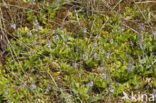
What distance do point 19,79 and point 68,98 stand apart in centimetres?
63

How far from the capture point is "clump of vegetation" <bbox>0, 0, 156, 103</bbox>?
2838 mm

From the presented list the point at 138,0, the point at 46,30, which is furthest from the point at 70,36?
the point at 138,0

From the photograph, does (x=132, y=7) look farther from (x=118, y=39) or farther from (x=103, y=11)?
(x=118, y=39)

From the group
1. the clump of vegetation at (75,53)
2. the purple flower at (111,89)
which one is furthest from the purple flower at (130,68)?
the purple flower at (111,89)

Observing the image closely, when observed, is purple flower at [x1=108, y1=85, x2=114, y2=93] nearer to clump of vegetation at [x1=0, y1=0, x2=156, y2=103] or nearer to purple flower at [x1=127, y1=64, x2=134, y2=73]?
clump of vegetation at [x1=0, y1=0, x2=156, y2=103]

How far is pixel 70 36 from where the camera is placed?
346cm

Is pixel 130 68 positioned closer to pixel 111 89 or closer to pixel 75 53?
pixel 111 89

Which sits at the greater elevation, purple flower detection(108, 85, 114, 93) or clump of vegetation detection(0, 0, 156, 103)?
clump of vegetation detection(0, 0, 156, 103)

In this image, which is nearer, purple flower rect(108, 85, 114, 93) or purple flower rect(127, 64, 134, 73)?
purple flower rect(108, 85, 114, 93)

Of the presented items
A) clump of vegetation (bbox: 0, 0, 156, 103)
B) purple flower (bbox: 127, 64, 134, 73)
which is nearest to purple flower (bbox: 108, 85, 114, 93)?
clump of vegetation (bbox: 0, 0, 156, 103)

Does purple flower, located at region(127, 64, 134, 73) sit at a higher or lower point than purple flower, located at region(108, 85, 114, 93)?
higher

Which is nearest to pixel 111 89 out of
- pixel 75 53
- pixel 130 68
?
pixel 130 68

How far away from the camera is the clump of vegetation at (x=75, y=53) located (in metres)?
2.84

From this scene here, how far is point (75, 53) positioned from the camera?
3.21 meters
